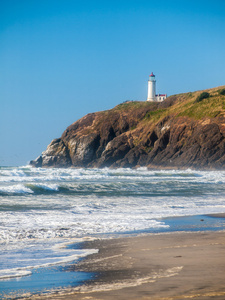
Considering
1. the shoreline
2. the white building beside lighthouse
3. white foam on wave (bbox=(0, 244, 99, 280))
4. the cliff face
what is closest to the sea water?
white foam on wave (bbox=(0, 244, 99, 280))

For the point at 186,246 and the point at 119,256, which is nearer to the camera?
the point at 119,256

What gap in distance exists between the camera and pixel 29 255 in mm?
7578

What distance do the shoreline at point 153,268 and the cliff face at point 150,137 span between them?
53.6m

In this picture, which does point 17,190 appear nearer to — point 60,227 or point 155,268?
point 60,227

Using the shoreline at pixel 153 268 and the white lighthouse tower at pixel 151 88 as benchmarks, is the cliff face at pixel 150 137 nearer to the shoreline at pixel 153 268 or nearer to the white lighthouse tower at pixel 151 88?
the white lighthouse tower at pixel 151 88

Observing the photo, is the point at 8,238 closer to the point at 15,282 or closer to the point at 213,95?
the point at 15,282

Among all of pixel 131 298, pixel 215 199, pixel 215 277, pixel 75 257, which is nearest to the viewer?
Result: pixel 131 298

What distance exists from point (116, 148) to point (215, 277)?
73.2m

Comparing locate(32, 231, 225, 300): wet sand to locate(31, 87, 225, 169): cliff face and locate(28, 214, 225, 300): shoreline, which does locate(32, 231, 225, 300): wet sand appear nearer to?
locate(28, 214, 225, 300): shoreline

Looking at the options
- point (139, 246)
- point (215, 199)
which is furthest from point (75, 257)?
point (215, 199)

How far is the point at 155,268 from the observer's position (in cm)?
629

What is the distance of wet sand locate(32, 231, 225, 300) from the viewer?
16.1 ft

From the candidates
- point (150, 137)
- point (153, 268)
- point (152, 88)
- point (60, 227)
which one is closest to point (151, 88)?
point (152, 88)

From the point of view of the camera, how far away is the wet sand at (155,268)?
4.91 m
